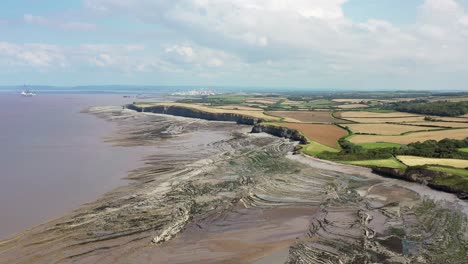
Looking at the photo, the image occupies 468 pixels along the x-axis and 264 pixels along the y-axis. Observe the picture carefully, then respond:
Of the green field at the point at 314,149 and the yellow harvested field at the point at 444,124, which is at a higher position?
the yellow harvested field at the point at 444,124

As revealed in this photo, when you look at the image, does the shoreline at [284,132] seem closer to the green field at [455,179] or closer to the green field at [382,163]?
the green field at [455,179]

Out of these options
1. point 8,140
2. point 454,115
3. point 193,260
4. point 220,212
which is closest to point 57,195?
point 220,212

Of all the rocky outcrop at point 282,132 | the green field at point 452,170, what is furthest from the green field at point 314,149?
the green field at point 452,170

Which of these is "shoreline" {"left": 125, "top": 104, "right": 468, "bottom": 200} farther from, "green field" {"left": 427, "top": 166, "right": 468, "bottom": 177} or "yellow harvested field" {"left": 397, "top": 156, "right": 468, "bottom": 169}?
"yellow harvested field" {"left": 397, "top": 156, "right": 468, "bottom": 169}

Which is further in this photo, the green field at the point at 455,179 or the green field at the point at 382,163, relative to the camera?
the green field at the point at 382,163

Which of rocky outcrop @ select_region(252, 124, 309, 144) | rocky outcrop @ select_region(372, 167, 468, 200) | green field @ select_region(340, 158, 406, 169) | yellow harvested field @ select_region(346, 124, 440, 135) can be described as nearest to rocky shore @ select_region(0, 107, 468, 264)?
rocky outcrop @ select_region(372, 167, 468, 200)

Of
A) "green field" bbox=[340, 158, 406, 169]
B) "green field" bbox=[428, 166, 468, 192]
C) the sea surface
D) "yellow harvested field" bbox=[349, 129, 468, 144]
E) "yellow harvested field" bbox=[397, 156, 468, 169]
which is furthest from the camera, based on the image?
"yellow harvested field" bbox=[349, 129, 468, 144]
